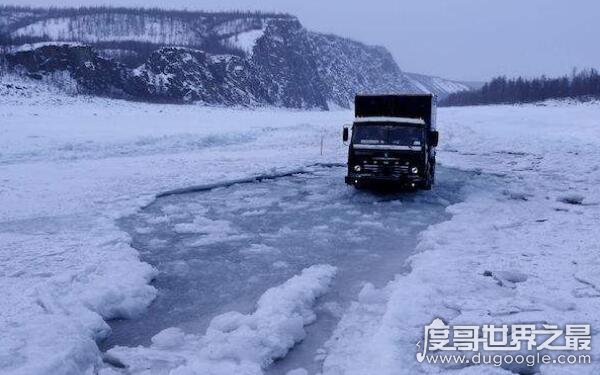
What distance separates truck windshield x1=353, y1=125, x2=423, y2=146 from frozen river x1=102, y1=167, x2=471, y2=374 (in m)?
1.51

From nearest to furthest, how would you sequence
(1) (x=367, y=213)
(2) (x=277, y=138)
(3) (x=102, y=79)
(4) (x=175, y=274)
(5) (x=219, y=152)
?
(4) (x=175, y=274), (1) (x=367, y=213), (5) (x=219, y=152), (2) (x=277, y=138), (3) (x=102, y=79)

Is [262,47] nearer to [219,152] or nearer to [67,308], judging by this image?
[219,152]

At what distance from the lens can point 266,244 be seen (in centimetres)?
984

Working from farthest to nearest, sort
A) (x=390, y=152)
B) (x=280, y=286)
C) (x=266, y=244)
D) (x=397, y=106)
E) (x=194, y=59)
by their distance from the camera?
(x=194, y=59), (x=397, y=106), (x=390, y=152), (x=266, y=244), (x=280, y=286)

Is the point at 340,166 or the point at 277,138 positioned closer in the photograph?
the point at 340,166

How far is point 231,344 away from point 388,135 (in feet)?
32.8

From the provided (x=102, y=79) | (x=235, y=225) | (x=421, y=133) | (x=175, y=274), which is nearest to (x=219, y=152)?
(x=421, y=133)

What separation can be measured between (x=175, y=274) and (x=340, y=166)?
13168mm

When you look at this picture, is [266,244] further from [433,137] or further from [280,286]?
[433,137]

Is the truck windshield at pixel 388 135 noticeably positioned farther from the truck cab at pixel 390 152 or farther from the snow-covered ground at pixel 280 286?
the snow-covered ground at pixel 280 286

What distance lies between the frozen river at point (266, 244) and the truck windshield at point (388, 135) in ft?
4.97

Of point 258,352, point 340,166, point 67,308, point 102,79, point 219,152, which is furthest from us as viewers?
point 102,79

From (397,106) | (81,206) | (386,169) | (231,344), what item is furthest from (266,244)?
(397,106)

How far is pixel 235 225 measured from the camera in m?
11.2
